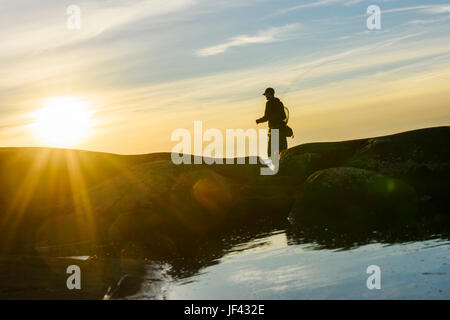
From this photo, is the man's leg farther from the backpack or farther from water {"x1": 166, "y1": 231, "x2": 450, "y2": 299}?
water {"x1": 166, "y1": 231, "x2": 450, "y2": 299}

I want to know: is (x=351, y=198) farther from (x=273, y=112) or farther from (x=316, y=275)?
(x=316, y=275)

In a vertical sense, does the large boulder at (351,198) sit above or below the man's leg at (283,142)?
below

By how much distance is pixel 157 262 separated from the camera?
1238cm

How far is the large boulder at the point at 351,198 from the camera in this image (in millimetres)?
16172

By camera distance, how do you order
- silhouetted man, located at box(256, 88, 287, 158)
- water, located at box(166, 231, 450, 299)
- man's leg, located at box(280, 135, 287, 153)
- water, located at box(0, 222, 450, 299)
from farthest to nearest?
man's leg, located at box(280, 135, 287, 153), silhouetted man, located at box(256, 88, 287, 158), water, located at box(0, 222, 450, 299), water, located at box(166, 231, 450, 299)

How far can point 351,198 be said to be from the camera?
1633 centimetres

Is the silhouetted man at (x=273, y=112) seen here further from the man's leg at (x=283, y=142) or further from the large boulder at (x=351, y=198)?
the large boulder at (x=351, y=198)

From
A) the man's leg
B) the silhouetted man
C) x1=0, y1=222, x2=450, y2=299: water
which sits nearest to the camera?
x1=0, y1=222, x2=450, y2=299: water

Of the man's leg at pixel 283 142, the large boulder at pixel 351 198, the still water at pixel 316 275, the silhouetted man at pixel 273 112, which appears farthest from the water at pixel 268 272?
the man's leg at pixel 283 142

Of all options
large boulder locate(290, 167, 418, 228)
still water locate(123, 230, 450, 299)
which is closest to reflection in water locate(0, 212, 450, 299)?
still water locate(123, 230, 450, 299)

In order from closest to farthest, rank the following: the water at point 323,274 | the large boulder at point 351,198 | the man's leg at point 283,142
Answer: the water at point 323,274 < the large boulder at point 351,198 < the man's leg at point 283,142

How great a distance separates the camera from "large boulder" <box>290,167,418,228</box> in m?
16.2

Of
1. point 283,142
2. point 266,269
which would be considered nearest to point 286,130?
point 283,142

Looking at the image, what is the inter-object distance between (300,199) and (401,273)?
7.85 m
